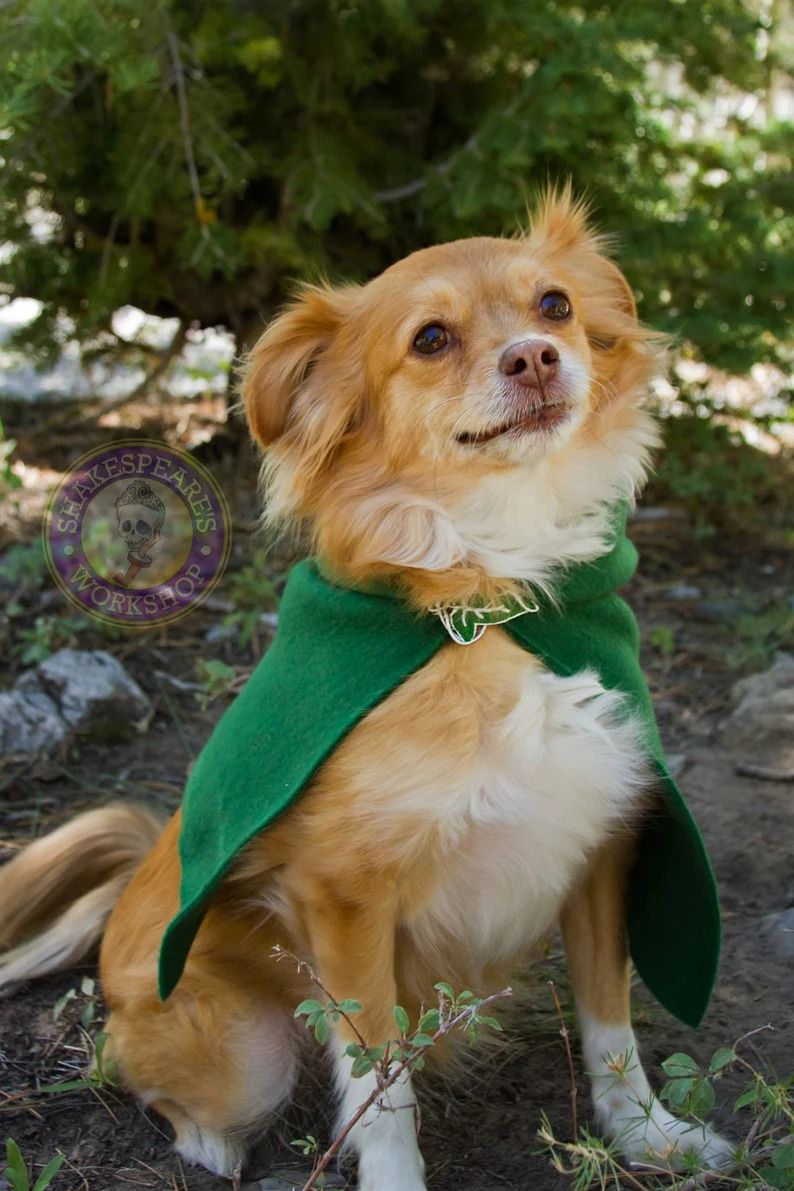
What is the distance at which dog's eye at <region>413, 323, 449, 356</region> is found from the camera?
2400 mm

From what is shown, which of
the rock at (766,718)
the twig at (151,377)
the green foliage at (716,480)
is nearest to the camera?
the rock at (766,718)

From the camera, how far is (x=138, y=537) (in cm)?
433

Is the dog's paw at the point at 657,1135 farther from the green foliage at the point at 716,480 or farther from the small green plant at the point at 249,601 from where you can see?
the green foliage at the point at 716,480

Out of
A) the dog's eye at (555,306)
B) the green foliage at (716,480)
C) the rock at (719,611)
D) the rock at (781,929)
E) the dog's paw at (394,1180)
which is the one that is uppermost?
the green foliage at (716,480)

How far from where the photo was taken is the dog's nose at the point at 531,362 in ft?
7.44

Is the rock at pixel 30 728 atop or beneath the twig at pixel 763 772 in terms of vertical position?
beneath

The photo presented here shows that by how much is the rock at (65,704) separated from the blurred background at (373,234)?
1.0 inches

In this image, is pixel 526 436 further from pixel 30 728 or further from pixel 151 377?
pixel 151 377

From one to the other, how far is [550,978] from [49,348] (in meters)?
3.39

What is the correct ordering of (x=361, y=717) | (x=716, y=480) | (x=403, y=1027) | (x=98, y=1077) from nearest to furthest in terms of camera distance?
(x=403, y=1027) → (x=361, y=717) → (x=98, y=1077) → (x=716, y=480)

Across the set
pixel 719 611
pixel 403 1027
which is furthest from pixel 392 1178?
pixel 719 611

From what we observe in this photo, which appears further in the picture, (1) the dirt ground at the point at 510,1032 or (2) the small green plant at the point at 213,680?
(2) the small green plant at the point at 213,680

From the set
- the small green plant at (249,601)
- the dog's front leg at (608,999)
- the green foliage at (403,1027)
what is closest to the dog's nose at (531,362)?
the dog's front leg at (608,999)

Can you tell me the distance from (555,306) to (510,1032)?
1472 millimetres
